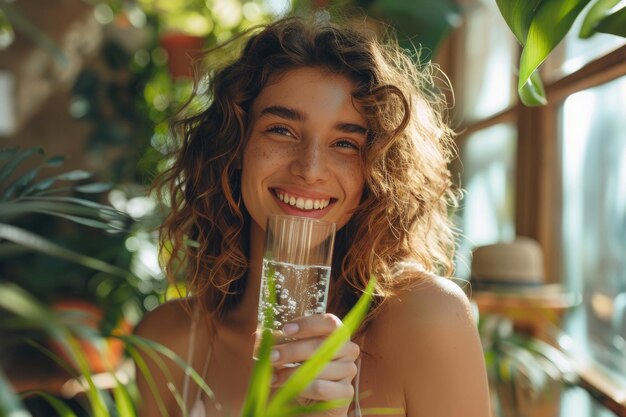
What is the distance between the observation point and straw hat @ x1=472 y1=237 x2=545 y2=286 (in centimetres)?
240

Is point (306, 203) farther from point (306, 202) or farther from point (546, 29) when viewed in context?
point (546, 29)

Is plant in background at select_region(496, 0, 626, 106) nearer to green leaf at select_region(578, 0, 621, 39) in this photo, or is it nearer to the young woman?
green leaf at select_region(578, 0, 621, 39)

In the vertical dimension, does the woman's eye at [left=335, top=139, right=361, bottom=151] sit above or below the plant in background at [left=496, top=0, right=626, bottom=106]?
below

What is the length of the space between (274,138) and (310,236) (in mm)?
493

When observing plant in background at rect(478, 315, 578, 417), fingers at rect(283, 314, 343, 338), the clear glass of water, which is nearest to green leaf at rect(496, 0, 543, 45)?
the clear glass of water

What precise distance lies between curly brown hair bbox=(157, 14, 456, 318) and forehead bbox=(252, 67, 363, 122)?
0.05 feet

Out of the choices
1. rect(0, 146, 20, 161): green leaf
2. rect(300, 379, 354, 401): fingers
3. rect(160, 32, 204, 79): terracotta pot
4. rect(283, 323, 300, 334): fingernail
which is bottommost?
rect(300, 379, 354, 401): fingers

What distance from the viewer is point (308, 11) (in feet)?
5.53

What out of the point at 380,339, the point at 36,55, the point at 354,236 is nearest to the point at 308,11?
the point at 354,236

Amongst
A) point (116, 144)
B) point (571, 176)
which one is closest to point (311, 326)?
point (571, 176)

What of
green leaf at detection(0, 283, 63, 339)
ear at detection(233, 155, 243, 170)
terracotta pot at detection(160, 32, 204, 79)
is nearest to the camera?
green leaf at detection(0, 283, 63, 339)

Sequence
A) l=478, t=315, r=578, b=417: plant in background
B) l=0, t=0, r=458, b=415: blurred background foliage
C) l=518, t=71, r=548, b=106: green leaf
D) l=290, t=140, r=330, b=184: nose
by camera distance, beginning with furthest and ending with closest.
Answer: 1. l=0, t=0, r=458, b=415: blurred background foliage
2. l=478, t=315, r=578, b=417: plant in background
3. l=290, t=140, r=330, b=184: nose
4. l=518, t=71, r=548, b=106: green leaf

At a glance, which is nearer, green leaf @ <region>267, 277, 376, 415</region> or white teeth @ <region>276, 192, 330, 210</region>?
green leaf @ <region>267, 277, 376, 415</region>

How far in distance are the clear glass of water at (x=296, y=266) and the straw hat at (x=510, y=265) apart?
4.94ft
